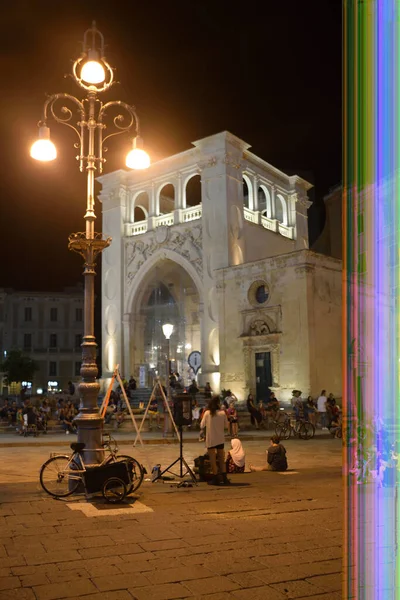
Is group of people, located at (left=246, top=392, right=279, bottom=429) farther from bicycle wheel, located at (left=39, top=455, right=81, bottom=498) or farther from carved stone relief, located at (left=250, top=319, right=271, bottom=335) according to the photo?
bicycle wheel, located at (left=39, top=455, right=81, bottom=498)

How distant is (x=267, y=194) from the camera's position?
3947cm

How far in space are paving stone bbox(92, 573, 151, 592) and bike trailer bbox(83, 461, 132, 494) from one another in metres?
3.26

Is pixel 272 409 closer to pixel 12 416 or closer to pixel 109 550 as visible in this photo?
pixel 12 416

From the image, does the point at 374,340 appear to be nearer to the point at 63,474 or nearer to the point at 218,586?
the point at 63,474

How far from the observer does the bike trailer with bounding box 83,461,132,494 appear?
321 inches

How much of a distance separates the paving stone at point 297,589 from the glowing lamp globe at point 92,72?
7984 millimetres

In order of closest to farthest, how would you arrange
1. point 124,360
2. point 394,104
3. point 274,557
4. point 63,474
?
point 274,557 < point 63,474 < point 394,104 < point 124,360

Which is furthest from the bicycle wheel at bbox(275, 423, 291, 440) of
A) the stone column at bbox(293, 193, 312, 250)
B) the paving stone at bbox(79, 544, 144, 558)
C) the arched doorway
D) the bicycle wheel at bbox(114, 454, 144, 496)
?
the stone column at bbox(293, 193, 312, 250)

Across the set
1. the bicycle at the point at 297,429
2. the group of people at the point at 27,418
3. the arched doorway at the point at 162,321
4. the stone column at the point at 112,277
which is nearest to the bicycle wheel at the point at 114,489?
the bicycle at the point at 297,429

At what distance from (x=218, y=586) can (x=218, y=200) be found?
3059cm

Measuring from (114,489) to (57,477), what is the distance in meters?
0.96

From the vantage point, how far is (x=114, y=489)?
8188 millimetres

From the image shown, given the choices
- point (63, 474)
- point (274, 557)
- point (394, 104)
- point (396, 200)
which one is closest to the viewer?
point (274, 557)

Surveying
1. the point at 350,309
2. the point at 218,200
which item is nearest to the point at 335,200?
the point at 218,200
